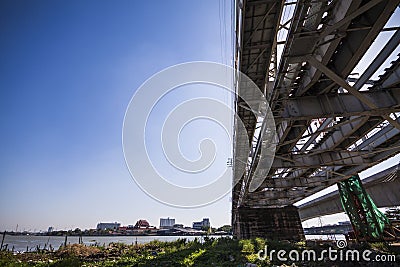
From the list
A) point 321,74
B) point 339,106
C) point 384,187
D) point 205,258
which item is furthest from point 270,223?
point 321,74

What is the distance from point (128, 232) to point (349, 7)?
13059cm

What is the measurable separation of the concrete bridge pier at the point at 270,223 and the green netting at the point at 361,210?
36.9 feet

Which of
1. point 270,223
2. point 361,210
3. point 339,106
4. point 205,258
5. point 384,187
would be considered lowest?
point 205,258

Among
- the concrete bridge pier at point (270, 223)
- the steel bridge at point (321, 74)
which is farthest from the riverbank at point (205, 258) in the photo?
the concrete bridge pier at point (270, 223)

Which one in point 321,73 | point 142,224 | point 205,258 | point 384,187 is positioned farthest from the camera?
point 142,224

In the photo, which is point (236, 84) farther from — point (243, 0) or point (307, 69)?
point (243, 0)

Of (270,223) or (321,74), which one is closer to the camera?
(321,74)

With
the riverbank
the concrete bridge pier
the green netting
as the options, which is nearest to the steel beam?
the riverbank

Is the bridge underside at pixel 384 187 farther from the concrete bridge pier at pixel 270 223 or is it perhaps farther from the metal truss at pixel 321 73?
the concrete bridge pier at pixel 270 223

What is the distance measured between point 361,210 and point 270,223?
529 inches

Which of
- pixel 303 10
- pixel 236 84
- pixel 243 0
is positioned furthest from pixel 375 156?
pixel 243 0

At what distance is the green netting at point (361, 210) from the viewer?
57.0ft

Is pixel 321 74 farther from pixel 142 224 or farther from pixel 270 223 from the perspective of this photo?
pixel 142 224

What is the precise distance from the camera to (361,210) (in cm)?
1812
